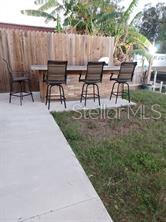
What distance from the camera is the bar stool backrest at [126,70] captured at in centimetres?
556

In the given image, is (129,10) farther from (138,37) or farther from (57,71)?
(57,71)

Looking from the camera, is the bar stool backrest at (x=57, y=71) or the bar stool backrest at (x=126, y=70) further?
the bar stool backrest at (x=126, y=70)

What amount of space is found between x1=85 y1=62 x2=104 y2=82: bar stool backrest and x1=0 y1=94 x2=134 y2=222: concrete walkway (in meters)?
1.93

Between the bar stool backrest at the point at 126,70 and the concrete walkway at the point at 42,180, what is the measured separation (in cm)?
262

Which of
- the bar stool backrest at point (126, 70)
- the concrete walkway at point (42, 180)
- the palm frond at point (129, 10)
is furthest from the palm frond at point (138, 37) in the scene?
the concrete walkway at point (42, 180)

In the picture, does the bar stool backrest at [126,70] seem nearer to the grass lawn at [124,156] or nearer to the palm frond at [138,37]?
the grass lawn at [124,156]

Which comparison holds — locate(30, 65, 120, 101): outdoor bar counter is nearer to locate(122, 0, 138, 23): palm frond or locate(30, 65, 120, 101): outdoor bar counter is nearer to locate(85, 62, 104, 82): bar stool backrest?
locate(85, 62, 104, 82): bar stool backrest

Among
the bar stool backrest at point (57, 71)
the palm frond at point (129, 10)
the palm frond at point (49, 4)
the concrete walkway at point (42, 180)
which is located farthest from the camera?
the palm frond at point (49, 4)

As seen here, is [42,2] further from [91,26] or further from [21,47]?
[21,47]

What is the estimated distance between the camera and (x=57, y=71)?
497cm

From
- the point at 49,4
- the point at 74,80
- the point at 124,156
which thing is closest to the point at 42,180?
the point at 124,156

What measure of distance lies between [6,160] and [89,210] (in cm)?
138

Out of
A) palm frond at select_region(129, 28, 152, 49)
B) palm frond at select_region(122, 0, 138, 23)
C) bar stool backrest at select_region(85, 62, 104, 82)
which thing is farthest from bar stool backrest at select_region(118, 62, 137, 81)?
palm frond at select_region(129, 28, 152, 49)

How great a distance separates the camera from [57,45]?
699 centimetres
